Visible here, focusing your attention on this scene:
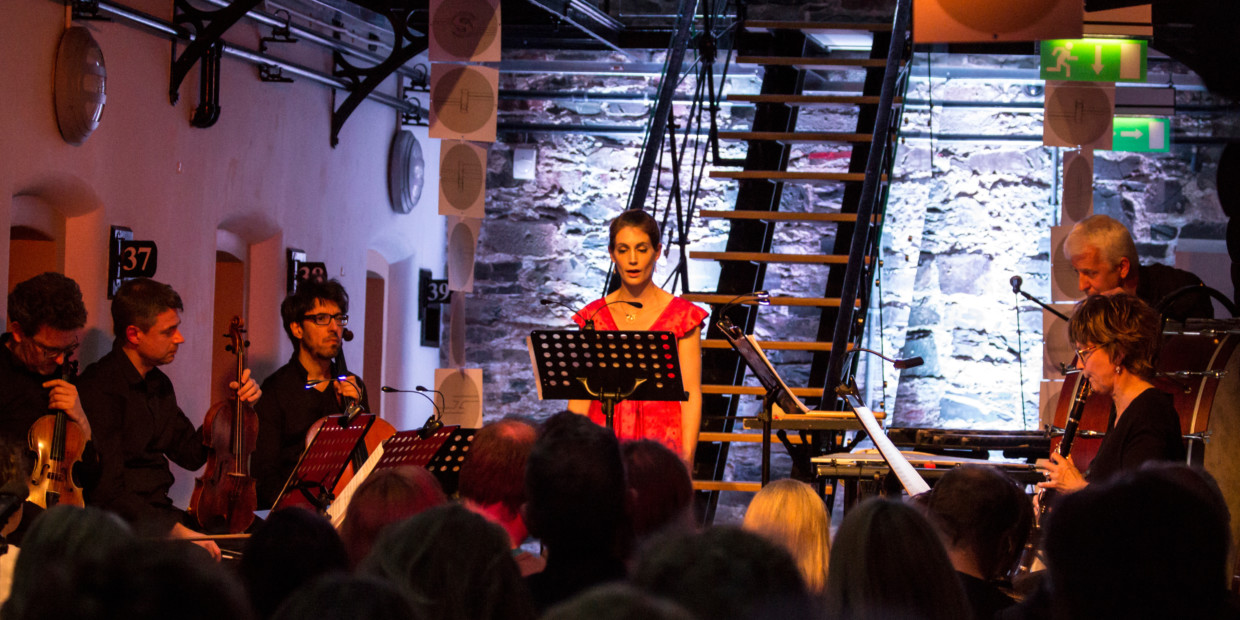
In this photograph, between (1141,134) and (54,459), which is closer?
(54,459)

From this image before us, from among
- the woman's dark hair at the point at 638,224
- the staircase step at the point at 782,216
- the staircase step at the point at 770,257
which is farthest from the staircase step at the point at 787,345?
the woman's dark hair at the point at 638,224

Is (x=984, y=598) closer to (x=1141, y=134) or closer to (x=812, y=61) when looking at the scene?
(x=812, y=61)

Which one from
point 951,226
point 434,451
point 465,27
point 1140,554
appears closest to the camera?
point 1140,554

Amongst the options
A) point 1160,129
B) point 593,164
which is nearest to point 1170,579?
point 1160,129

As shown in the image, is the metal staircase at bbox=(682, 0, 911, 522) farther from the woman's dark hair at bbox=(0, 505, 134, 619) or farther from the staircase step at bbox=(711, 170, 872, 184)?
the woman's dark hair at bbox=(0, 505, 134, 619)

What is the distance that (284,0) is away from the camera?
632 centimetres

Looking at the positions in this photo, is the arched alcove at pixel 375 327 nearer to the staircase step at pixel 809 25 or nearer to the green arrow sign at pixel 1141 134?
the staircase step at pixel 809 25

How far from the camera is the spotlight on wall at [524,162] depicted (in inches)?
338

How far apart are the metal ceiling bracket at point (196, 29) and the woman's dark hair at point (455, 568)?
4.34 metres

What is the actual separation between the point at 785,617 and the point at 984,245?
731 cm

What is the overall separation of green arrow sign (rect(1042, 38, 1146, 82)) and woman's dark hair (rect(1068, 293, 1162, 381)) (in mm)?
3166

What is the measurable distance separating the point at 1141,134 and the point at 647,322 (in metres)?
4.46

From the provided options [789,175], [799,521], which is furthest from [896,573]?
[789,175]

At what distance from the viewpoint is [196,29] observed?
541cm
